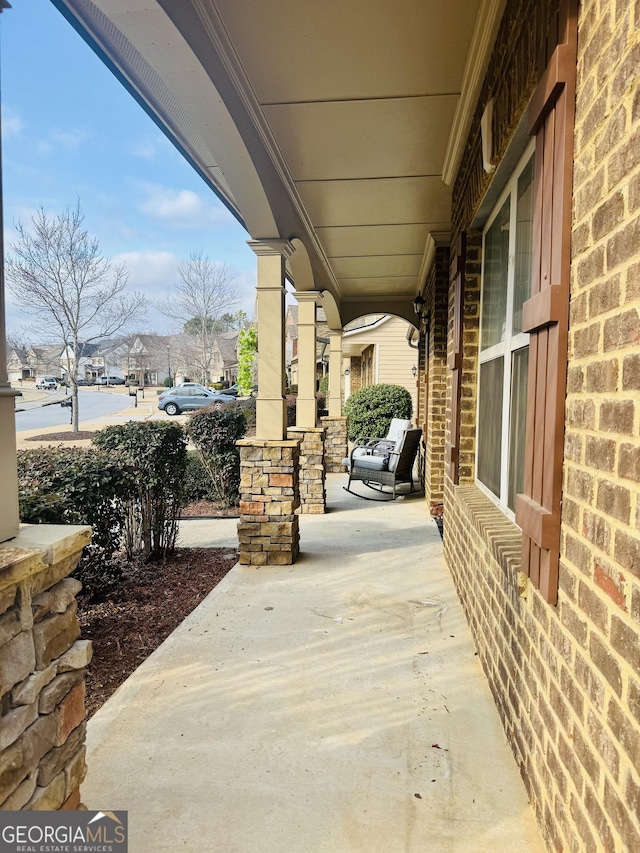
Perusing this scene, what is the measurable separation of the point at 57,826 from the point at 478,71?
3299mm

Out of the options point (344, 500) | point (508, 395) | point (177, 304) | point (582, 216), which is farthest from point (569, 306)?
point (177, 304)

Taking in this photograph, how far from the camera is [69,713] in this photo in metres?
1.32

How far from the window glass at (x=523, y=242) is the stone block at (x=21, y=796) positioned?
225 cm

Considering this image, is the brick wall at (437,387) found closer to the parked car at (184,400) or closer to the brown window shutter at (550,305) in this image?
the brown window shutter at (550,305)

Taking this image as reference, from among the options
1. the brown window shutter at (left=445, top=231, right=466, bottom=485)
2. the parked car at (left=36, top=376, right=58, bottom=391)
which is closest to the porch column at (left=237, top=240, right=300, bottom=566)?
the brown window shutter at (left=445, top=231, right=466, bottom=485)

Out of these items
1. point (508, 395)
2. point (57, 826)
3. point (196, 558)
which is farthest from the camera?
point (196, 558)

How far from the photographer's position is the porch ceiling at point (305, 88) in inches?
86.4

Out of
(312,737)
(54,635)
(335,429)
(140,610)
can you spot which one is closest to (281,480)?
(140,610)

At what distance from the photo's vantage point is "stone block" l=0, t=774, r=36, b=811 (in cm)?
111

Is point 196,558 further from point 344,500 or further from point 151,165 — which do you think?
point 151,165

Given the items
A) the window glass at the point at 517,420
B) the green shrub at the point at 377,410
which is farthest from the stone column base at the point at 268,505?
the green shrub at the point at 377,410

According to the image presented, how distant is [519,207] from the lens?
2367mm

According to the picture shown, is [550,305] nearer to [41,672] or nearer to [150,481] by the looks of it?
[41,672]

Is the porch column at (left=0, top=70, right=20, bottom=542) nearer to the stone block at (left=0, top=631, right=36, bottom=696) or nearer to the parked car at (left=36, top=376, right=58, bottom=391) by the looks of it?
the stone block at (left=0, top=631, right=36, bottom=696)
